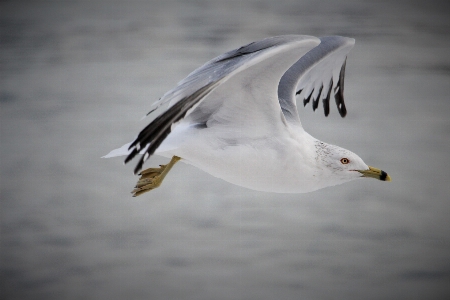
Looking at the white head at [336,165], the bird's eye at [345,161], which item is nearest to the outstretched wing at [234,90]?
the white head at [336,165]

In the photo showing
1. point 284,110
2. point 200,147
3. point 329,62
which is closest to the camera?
point 200,147

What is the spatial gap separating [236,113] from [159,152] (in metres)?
0.43

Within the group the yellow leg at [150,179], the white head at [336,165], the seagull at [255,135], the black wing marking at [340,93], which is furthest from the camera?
the black wing marking at [340,93]

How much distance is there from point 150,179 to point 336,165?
103 centimetres

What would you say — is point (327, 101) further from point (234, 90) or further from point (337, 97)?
point (234, 90)

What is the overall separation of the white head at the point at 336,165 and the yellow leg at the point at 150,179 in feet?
2.72

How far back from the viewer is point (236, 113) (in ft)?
13.2

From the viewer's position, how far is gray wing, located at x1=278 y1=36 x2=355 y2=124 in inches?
172

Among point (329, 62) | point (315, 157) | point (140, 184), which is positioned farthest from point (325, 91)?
point (140, 184)

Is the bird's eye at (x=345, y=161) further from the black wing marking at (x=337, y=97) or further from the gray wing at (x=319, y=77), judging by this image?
the black wing marking at (x=337, y=97)

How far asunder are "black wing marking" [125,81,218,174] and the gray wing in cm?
93

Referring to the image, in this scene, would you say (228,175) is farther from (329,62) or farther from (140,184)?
(329,62)

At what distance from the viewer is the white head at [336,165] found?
4098mm

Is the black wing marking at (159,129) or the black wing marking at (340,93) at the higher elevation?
the black wing marking at (340,93)
